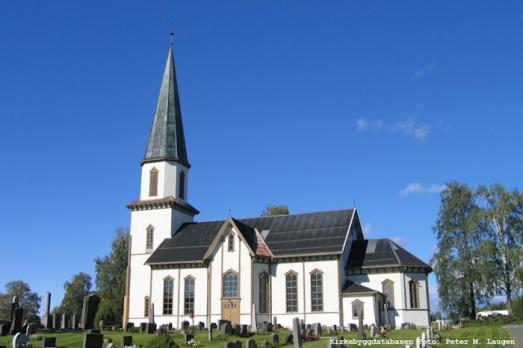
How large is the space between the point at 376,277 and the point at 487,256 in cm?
1364

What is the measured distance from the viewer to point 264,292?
42.8 metres

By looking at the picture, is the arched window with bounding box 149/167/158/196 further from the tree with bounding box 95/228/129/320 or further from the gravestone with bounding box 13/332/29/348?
the gravestone with bounding box 13/332/29/348

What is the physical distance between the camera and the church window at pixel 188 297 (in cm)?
4397

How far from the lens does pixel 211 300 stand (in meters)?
43.2

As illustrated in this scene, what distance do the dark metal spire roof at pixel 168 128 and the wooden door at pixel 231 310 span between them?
15.4 metres

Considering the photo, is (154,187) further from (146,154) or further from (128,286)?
(128,286)

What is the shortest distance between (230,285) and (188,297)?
4.10 metres

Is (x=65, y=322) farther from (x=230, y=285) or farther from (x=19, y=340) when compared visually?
(x=19, y=340)

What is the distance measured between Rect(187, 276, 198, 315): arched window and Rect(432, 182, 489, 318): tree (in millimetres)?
23494

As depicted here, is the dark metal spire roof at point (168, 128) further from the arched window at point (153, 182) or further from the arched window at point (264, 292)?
the arched window at point (264, 292)

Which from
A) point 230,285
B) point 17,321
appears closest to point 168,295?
point 230,285

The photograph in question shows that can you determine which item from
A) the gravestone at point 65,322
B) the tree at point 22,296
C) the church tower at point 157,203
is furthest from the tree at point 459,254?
the tree at point 22,296

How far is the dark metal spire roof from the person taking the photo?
51.9m

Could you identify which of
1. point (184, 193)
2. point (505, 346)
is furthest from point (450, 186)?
point (505, 346)
